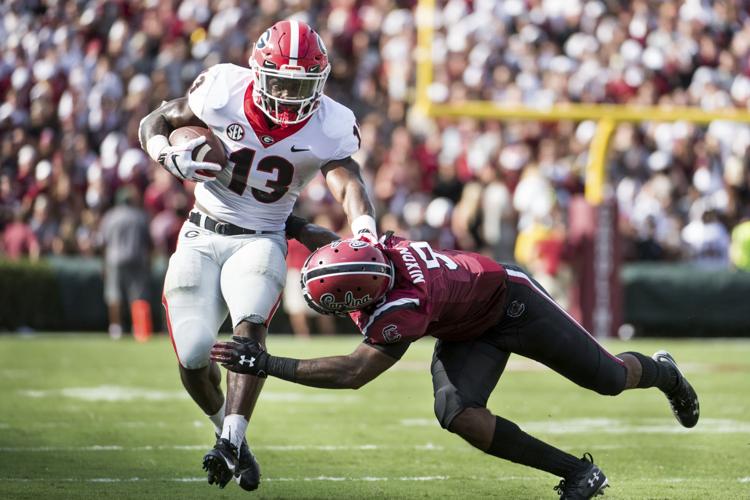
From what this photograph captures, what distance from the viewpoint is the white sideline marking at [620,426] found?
22.1 feet

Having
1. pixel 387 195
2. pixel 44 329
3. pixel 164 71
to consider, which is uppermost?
pixel 164 71

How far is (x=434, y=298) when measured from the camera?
4.45m

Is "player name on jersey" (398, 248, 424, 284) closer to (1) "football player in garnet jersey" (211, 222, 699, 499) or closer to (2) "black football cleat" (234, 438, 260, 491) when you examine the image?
(1) "football player in garnet jersey" (211, 222, 699, 499)

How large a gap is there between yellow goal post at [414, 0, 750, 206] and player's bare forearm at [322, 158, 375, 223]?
23.0 feet

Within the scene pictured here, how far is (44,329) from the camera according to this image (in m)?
14.1

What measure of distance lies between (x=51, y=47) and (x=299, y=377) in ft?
37.6

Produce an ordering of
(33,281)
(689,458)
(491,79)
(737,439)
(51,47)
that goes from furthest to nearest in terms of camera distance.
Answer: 1. (51,47)
2. (33,281)
3. (491,79)
4. (737,439)
5. (689,458)

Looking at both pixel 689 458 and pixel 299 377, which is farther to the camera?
pixel 689 458

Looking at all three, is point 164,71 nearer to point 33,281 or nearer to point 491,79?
point 33,281

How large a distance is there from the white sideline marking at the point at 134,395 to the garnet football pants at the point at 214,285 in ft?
9.76

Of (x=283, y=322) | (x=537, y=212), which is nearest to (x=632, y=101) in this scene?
(x=537, y=212)

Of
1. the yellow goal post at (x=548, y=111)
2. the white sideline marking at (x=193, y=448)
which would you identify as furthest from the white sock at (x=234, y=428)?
the yellow goal post at (x=548, y=111)

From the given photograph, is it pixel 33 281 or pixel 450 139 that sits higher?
pixel 450 139

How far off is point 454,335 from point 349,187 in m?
0.90
